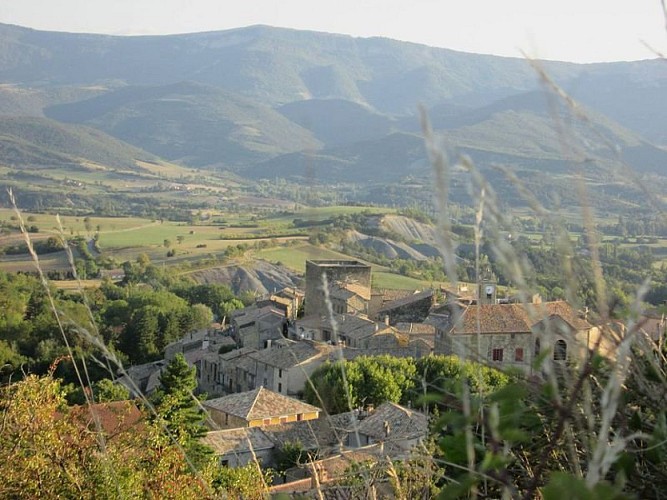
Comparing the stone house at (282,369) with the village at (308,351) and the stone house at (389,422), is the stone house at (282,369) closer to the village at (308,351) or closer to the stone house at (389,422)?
the village at (308,351)

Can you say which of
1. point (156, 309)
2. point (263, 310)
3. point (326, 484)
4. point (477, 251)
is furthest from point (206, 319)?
point (477, 251)

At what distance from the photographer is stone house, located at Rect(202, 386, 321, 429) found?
2184 centimetres

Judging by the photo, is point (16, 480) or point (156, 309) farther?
point (156, 309)

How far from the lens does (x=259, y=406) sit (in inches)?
886

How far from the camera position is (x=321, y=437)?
17.9m

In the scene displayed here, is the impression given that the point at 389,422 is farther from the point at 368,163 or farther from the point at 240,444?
the point at 368,163

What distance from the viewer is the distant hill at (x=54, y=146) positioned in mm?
159250

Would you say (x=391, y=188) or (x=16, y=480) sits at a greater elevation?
(x=16, y=480)

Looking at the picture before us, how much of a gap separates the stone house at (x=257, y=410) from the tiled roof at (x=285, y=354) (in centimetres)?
182

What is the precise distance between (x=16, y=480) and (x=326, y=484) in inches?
137

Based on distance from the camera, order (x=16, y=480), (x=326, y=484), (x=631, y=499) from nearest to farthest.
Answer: (x=631, y=499), (x=16, y=480), (x=326, y=484)

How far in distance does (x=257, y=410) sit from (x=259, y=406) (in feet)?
0.89

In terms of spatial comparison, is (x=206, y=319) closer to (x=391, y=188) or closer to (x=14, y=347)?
(x=14, y=347)

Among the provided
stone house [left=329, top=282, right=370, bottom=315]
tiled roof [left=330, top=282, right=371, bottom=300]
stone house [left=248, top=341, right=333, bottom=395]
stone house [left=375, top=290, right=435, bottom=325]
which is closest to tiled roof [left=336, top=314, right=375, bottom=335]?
stone house [left=329, top=282, right=370, bottom=315]
